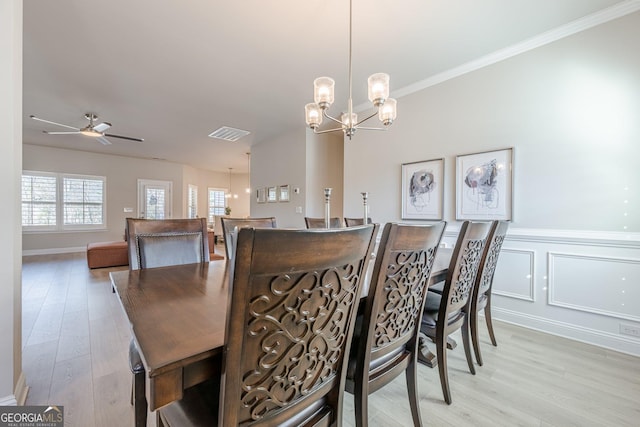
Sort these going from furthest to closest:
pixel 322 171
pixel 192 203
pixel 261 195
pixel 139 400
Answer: pixel 192 203 < pixel 261 195 < pixel 322 171 < pixel 139 400

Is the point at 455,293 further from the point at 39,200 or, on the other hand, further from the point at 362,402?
the point at 39,200

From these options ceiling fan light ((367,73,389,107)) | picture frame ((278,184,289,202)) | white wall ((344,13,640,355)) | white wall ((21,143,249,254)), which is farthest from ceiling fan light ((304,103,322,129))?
white wall ((21,143,249,254))

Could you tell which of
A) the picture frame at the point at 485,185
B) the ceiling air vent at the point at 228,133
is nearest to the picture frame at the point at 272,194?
the ceiling air vent at the point at 228,133

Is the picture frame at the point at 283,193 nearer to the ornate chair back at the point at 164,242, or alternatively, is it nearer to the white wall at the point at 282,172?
the white wall at the point at 282,172

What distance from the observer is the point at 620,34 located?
6.88ft

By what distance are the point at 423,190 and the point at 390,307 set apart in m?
2.52

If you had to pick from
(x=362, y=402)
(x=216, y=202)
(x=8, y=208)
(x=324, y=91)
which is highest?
(x=324, y=91)

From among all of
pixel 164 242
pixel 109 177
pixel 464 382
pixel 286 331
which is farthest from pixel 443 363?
pixel 109 177

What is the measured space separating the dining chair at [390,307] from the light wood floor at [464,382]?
1.29ft

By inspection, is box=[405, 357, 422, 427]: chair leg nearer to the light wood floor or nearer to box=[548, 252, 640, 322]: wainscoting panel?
the light wood floor

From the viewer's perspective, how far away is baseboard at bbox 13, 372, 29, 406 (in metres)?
1.35

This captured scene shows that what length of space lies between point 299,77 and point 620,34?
9.57 ft

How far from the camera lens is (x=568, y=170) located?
2297 millimetres

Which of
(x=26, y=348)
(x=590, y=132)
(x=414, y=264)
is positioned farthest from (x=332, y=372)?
(x=590, y=132)
